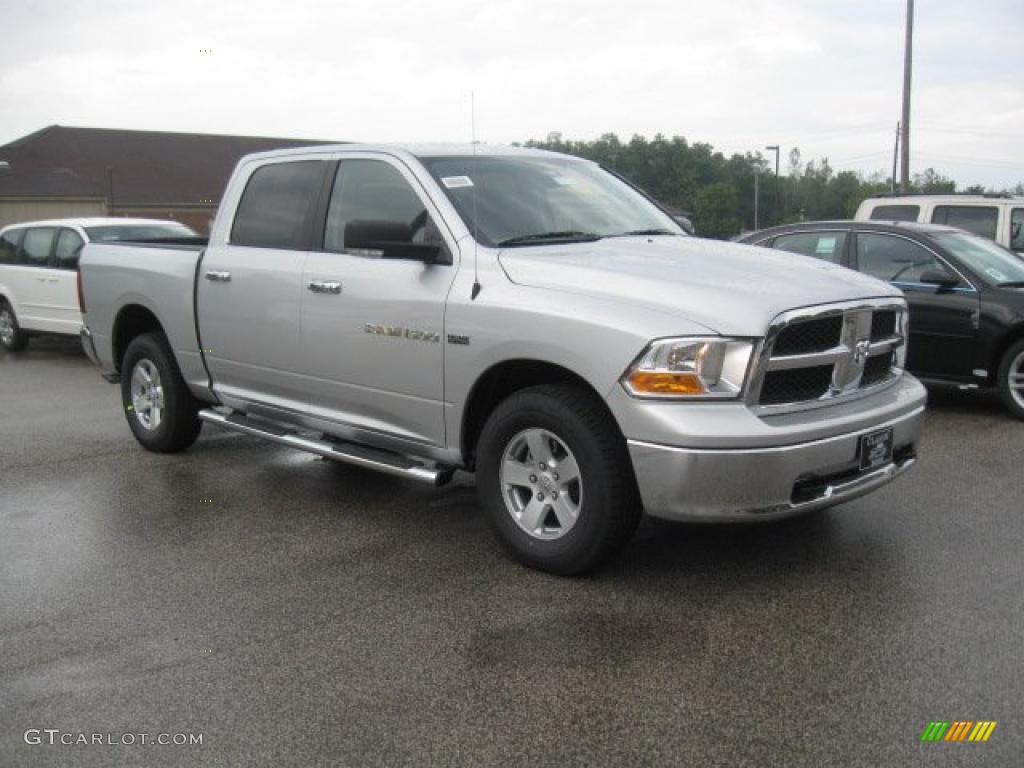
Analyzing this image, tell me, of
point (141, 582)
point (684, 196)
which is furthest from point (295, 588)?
point (684, 196)

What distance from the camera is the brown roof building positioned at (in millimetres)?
46750

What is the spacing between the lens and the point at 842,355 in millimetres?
4555

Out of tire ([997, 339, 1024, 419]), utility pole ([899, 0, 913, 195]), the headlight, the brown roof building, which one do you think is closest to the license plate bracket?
the headlight

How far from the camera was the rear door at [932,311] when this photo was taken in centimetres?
852

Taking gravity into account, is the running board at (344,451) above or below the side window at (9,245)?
below

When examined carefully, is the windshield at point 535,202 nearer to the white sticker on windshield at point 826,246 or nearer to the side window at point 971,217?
the white sticker on windshield at point 826,246

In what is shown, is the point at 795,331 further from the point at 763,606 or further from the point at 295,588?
the point at 295,588

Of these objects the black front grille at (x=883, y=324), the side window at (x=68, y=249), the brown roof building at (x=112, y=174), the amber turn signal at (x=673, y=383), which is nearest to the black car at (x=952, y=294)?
the black front grille at (x=883, y=324)

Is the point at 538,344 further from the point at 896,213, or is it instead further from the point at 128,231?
the point at 896,213

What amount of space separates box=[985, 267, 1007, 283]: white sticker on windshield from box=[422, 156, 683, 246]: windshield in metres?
3.96

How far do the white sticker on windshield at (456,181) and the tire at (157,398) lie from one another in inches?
106

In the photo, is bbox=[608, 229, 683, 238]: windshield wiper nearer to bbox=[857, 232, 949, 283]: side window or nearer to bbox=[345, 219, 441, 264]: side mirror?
bbox=[345, 219, 441, 264]: side mirror

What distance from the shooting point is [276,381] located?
235 inches

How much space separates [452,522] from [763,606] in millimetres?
1871
